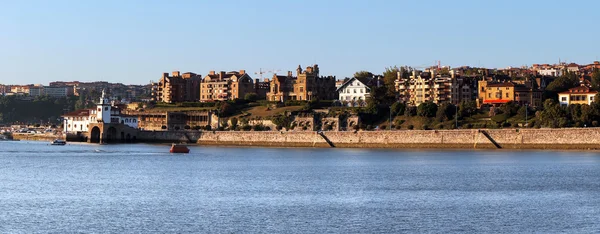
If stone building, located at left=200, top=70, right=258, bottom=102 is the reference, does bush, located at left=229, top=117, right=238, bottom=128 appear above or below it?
below

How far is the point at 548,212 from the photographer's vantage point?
133 feet

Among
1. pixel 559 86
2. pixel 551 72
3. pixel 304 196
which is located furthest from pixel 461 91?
pixel 304 196

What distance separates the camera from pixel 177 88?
169 metres

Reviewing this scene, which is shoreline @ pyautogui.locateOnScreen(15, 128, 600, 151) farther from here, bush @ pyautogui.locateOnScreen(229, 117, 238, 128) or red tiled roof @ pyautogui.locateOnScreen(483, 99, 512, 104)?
red tiled roof @ pyautogui.locateOnScreen(483, 99, 512, 104)

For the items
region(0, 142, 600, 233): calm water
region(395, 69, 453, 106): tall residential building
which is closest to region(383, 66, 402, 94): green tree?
region(395, 69, 453, 106): tall residential building

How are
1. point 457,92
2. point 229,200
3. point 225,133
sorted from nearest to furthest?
point 229,200
point 225,133
point 457,92

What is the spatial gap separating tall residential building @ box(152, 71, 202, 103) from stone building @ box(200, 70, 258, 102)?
3636mm

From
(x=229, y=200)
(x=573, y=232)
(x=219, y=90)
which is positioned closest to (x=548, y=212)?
(x=573, y=232)

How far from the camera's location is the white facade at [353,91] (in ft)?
471

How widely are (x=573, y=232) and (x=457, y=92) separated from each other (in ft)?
330

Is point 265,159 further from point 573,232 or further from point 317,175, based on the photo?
point 573,232

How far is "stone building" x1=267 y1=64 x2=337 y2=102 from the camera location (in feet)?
496

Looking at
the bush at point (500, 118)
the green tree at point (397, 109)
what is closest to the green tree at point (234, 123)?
the green tree at point (397, 109)

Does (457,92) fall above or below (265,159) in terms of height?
above
